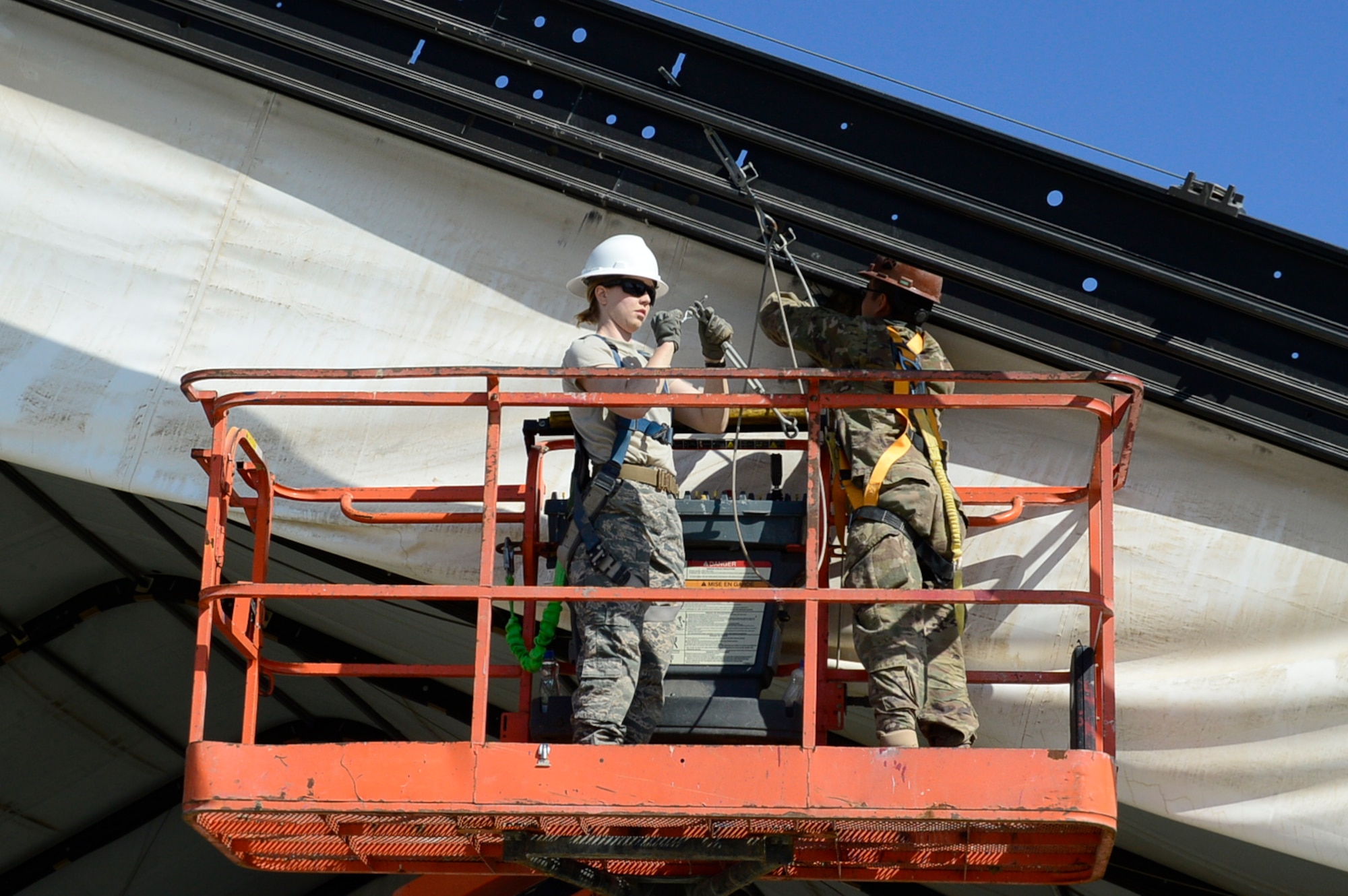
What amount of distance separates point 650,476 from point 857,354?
107 centimetres

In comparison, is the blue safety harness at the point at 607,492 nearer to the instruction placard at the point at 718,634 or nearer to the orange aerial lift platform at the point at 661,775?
the orange aerial lift platform at the point at 661,775

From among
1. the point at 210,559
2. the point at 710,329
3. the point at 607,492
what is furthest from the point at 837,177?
the point at 210,559

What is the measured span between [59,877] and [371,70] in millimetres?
5927

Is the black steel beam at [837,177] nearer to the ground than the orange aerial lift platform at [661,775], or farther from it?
farther from it

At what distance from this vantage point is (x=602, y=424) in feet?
16.5

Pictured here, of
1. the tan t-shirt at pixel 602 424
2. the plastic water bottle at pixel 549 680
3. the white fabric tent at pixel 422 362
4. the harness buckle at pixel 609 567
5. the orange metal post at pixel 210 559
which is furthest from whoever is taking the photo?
the white fabric tent at pixel 422 362

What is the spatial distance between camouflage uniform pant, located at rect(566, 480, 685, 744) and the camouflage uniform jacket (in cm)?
76

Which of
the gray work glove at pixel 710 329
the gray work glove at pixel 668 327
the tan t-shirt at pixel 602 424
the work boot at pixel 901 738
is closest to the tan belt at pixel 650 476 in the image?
the tan t-shirt at pixel 602 424

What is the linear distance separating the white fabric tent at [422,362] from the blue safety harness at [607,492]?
4.10 feet

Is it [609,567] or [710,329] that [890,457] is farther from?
[609,567]

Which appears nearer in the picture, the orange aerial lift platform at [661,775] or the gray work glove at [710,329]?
the orange aerial lift platform at [661,775]

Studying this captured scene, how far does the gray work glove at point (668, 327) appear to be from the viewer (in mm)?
4988

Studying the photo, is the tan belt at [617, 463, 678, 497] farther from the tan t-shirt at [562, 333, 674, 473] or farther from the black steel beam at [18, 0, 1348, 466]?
the black steel beam at [18, 0, 1348, 466]

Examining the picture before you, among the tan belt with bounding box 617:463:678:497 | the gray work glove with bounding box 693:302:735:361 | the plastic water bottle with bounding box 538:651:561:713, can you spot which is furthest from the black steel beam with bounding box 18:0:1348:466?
the plastic water bottle with bounding box 538:651:561:713
